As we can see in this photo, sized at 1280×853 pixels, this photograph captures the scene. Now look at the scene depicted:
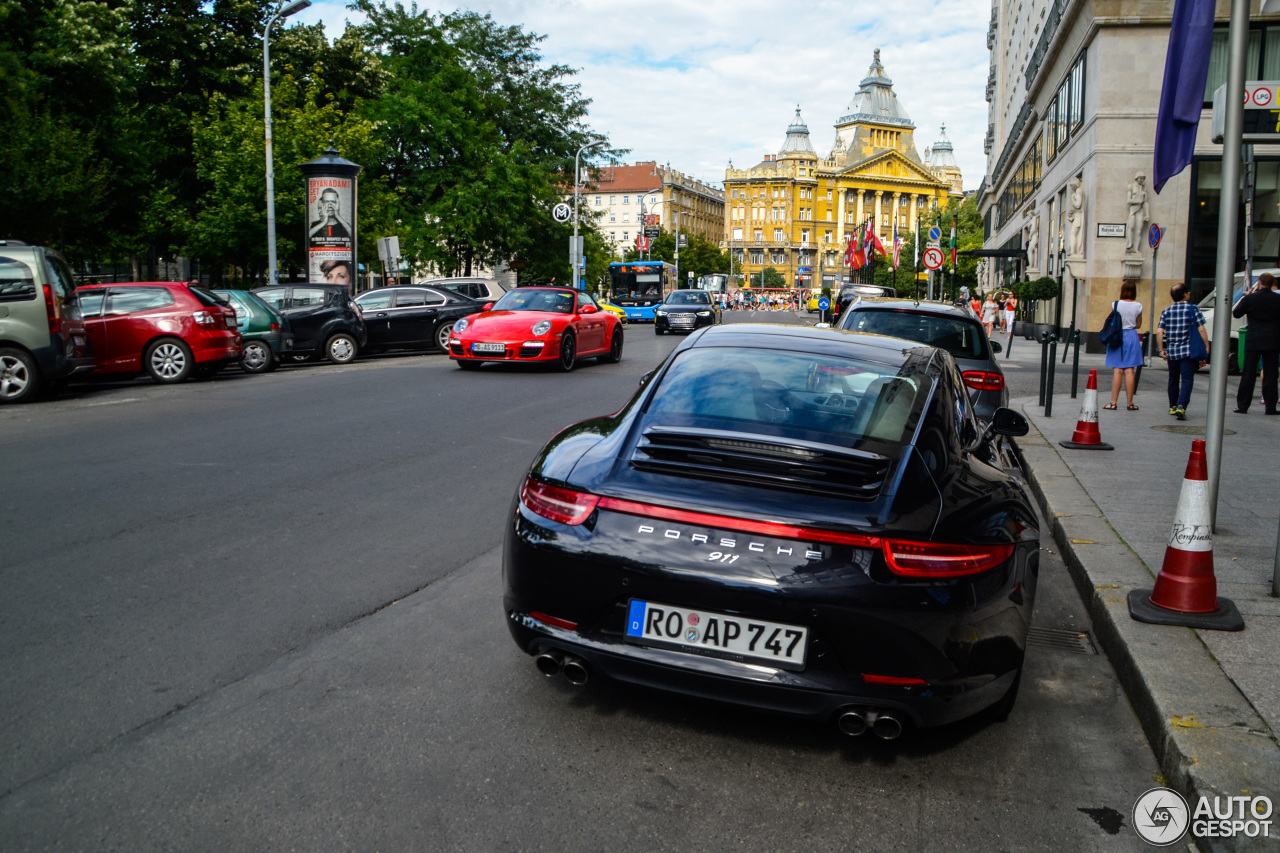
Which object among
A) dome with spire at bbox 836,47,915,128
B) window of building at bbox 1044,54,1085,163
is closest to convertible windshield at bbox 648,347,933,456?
window of building at bbox 1044,54,1085,163

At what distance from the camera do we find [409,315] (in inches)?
899

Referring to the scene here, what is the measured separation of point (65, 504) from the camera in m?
6.81

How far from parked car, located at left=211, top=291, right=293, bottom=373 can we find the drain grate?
16.2m

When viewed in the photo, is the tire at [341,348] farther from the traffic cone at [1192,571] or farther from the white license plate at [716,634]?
the white license plate at [716,634]

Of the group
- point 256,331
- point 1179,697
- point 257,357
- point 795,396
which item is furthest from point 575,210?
point 1179,697

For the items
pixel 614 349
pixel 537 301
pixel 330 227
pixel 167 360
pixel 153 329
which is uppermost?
pixel 330 227

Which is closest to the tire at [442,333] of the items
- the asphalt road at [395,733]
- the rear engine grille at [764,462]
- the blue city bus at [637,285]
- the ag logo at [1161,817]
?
the asphalt road at [395,733]

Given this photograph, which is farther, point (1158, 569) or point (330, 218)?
point (330, 218)

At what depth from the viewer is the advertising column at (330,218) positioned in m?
27.2

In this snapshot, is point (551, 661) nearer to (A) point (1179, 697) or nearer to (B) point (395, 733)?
(B) point (395, 733)

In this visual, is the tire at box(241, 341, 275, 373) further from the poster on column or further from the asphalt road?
the asphalt road

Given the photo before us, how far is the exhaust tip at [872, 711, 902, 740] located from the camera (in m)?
3.11

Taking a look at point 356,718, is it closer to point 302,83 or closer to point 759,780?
point 759,780

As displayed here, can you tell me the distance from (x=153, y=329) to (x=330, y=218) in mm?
12238
